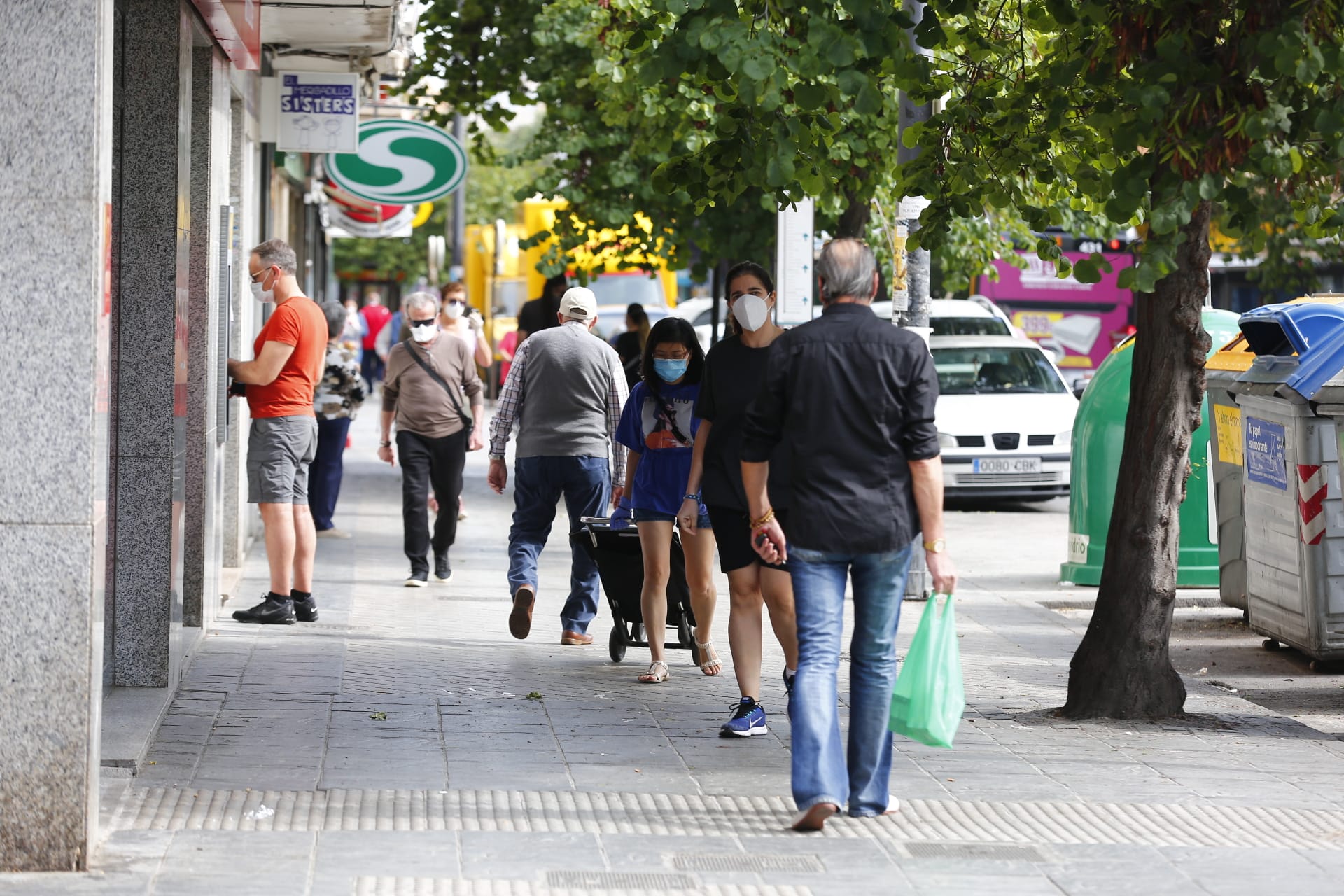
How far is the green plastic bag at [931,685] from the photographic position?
5.45 metres

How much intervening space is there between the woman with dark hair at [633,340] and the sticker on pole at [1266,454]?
19.9 ft

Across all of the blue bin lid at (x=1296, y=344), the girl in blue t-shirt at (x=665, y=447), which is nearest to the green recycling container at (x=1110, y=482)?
the blue bin lid at (x=1296, y=344)

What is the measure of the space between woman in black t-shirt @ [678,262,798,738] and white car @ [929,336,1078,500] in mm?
9722

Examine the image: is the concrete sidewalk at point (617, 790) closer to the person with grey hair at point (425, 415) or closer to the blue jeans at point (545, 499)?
→ the blue jeans at point (545, 499)

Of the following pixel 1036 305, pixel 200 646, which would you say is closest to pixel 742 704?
pixel 200 646

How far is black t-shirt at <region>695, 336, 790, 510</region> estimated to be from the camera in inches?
264

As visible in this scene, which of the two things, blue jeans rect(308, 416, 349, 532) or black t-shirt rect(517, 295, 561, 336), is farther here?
black t-shirt rect(517, 295, 561, 336)

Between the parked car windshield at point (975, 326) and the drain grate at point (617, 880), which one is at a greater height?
the parked car windshield at point (975, 326)

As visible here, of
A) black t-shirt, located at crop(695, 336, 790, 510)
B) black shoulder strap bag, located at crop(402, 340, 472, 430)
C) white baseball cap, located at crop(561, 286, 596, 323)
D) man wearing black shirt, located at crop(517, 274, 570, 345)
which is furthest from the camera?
man wearing black shirt, located at crop(517, 274, 570, 345)

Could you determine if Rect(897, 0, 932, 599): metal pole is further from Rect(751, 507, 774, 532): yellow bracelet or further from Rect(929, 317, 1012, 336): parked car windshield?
Rect(929, 317, 1012, 336): parked car windshield

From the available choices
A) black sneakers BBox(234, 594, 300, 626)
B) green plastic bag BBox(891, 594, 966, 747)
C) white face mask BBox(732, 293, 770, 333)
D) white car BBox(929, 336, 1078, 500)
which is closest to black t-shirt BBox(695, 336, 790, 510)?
white face mask BBox(732, 293, 770, 333)

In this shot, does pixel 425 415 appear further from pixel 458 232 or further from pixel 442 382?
pixel 458 232

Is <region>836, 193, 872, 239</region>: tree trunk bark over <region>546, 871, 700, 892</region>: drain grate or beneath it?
over

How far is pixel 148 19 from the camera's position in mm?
7152
